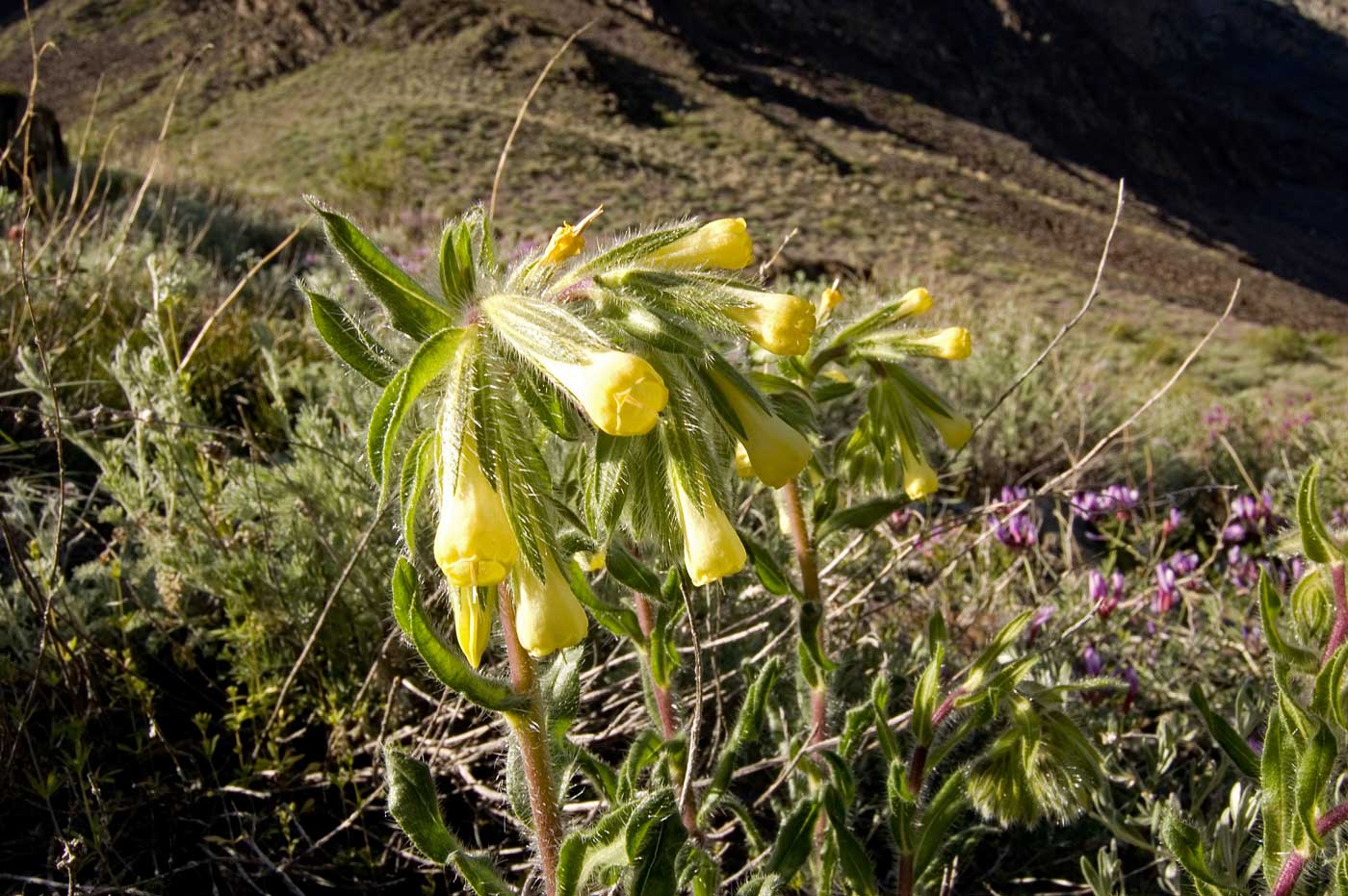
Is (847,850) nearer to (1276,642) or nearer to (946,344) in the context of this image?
(1276,642)

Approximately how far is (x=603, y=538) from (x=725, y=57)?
26334mm

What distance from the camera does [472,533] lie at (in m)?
0.96

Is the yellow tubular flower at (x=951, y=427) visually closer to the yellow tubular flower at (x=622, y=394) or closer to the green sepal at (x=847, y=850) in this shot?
the green sepal at (x=847, y=850)

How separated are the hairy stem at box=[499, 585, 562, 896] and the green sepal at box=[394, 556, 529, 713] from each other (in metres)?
0.04

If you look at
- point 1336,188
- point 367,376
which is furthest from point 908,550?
point 1336,188

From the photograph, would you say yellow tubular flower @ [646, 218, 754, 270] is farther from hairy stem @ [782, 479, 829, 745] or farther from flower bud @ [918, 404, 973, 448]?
flower bud @ [918, 404, 973, 448]

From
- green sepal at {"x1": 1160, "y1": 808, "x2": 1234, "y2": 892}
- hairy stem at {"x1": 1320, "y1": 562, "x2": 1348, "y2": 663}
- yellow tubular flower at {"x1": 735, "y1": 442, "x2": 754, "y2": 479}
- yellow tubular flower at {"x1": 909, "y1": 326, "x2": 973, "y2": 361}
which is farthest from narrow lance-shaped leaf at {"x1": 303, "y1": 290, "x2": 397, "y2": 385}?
hairy stem at {"x1": 1320, "y1": 562, "x2": 1348, "y2": 663}

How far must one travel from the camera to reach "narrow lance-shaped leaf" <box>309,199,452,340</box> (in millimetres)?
984

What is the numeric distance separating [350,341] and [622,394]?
38 cm

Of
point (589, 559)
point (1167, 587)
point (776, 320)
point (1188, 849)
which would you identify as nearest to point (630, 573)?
point (589, 559)

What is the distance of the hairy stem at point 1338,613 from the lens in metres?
1.36

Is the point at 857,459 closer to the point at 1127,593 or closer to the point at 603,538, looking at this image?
the point at 603,538

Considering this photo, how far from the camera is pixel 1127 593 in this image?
294cm

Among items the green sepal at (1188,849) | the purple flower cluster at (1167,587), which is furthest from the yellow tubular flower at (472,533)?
the purple flower cluster at (1167,587)
